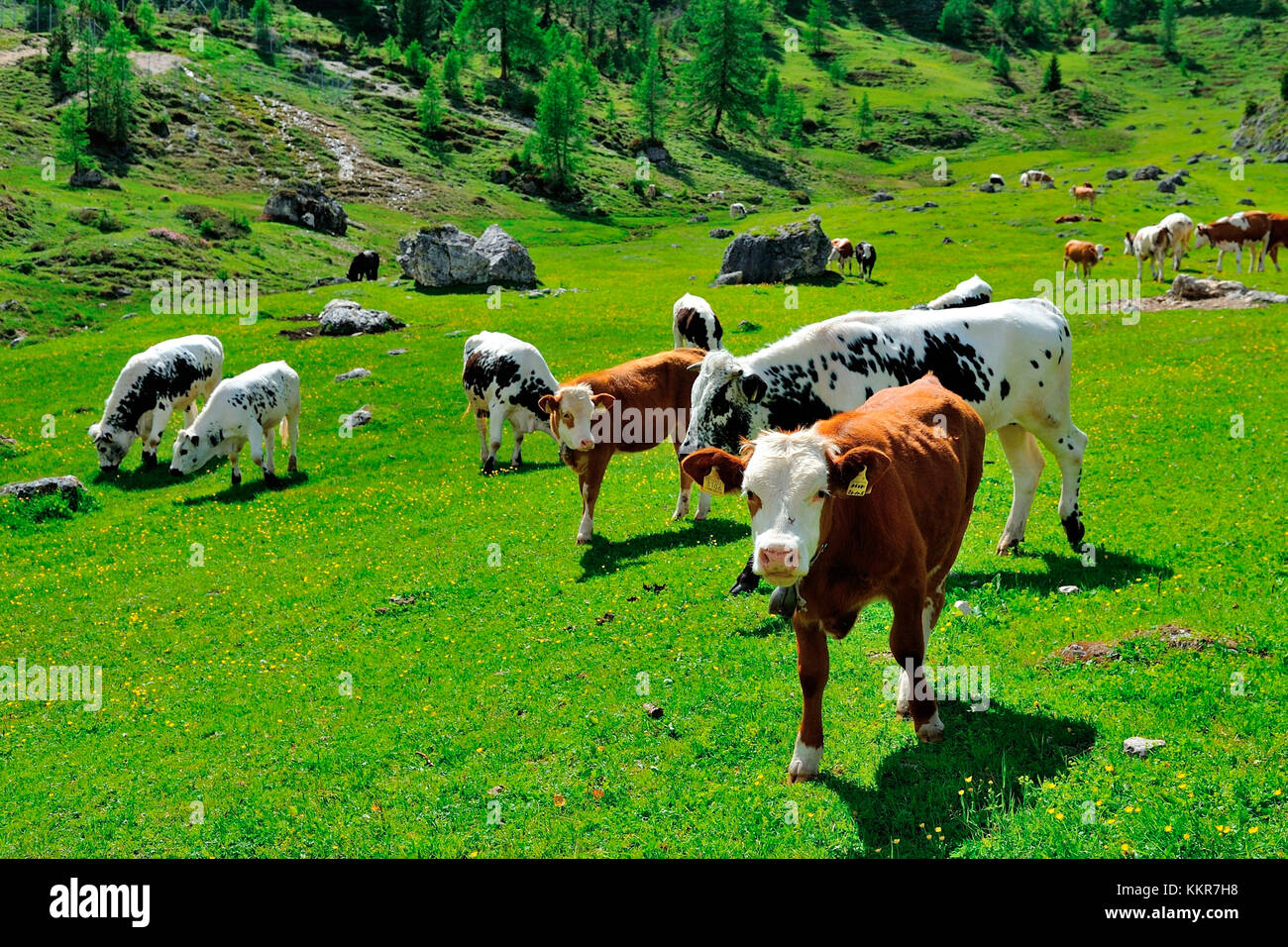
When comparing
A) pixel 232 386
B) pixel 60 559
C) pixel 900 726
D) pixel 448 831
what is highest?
pixel 900 726

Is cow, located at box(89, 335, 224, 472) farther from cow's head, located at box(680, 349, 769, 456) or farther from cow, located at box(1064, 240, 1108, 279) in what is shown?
cow, located at box(1064, 240, 1108, 279)

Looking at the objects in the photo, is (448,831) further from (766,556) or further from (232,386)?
(232,386)

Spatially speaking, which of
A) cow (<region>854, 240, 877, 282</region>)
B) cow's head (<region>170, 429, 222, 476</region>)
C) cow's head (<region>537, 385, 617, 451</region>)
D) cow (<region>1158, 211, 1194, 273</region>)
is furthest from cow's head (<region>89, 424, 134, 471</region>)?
cow (<region>1158, 211, 1194, 273</region>)

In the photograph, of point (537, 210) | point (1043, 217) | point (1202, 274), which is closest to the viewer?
point (1202, 274)

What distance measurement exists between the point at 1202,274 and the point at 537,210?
67373 mm

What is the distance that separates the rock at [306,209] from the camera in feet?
232

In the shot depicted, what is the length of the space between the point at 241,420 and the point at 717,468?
67.1 ft

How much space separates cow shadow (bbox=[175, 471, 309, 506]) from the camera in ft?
78.3

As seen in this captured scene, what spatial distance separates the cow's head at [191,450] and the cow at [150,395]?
2.92 metres

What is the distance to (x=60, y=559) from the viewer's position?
66.2 ft

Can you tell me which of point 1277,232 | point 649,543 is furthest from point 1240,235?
point 649,543

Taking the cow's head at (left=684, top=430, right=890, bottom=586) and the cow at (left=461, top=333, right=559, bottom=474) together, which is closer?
the cow's head at (left=684, top=430, right=890, bottom=586)

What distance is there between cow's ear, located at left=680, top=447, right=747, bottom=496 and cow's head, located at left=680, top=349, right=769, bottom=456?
533 centimetres
